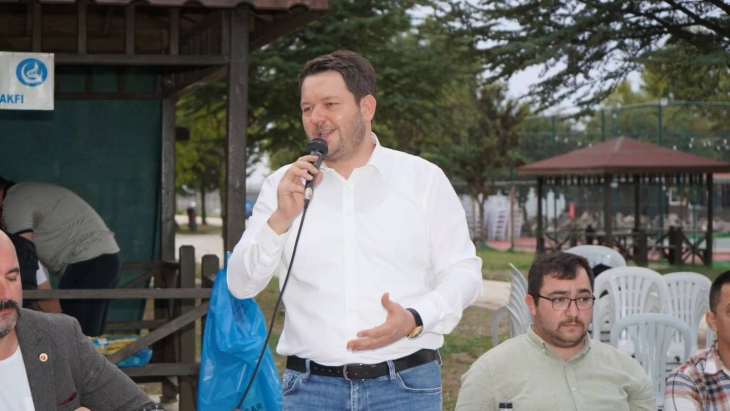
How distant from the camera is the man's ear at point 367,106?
2.68m

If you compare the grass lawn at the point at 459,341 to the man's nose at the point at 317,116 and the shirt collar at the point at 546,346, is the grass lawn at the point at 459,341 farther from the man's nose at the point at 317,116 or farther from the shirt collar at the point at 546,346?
the man's nose at the point at 317,116

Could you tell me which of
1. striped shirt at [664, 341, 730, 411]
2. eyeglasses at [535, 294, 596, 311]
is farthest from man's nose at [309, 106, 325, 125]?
striped shirt at [664, 341, 730, 411]

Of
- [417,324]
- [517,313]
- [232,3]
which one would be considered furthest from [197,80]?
[417,324]

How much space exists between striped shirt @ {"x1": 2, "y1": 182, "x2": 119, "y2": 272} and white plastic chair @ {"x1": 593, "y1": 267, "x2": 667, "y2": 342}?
379 centimetres

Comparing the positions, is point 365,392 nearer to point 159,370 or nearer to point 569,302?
point 569,302

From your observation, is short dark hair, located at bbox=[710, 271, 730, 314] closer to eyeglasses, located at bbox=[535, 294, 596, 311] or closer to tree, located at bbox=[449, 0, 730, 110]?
eyeglasses, located at bbox=[535, 294, 596, 311]

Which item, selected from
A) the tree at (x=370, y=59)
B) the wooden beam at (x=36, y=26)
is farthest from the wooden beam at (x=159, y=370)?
the tree at (x=370, y=59)

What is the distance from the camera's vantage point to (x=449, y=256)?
273 cm

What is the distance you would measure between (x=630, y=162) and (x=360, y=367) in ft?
61.2

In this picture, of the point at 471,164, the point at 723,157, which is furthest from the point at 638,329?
the point at 471,164

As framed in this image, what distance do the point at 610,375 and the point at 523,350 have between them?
325mm

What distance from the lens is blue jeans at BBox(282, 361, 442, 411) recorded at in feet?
8.68

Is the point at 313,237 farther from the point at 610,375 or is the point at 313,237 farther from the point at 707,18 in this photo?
the point at 707,18

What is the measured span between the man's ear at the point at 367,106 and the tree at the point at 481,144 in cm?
2702
